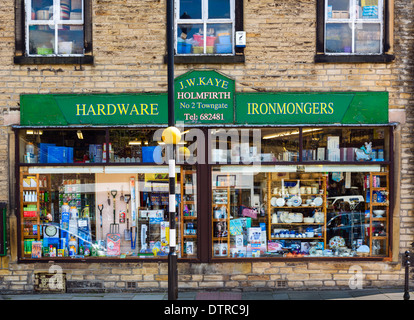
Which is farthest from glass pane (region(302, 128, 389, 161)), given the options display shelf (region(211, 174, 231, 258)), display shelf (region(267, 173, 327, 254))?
display shelf (region(211, 174, 231, 258))

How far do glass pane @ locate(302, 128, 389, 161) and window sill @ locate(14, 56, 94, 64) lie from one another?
4.72 m

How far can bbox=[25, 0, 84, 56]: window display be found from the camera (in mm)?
8781

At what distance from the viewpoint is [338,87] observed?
8539mm

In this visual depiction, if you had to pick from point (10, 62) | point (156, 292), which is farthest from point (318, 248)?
point (10, 62)

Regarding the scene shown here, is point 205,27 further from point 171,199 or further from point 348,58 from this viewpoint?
point 171,199

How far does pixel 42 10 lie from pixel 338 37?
626 centimetres

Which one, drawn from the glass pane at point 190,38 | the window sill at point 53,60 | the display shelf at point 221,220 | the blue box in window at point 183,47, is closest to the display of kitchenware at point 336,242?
the display shelf at point 221,220

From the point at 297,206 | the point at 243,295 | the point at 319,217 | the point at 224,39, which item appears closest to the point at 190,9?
the point at 224,39

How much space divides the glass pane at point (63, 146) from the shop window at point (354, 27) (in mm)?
5179

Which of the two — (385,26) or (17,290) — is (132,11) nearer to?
(385,26)

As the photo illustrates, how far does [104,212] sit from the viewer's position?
8914mm

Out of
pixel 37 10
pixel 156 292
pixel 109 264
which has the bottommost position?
pixel 156 292

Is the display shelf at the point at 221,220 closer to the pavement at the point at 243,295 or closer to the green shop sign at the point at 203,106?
the pavement at the point at 243,295

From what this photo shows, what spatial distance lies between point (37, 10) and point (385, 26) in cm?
726
